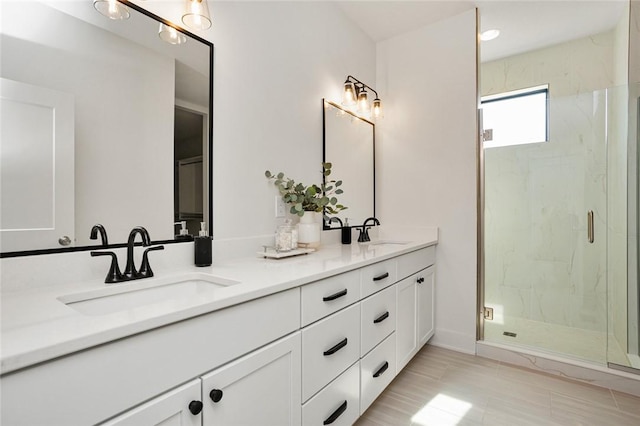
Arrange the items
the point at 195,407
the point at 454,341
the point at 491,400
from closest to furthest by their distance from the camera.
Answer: the point at 195,407 < the point at 491,400 < the point at 454,341

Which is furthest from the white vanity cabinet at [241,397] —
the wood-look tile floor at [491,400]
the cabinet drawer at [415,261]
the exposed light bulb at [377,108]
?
the exposed light bulb at [377,108]

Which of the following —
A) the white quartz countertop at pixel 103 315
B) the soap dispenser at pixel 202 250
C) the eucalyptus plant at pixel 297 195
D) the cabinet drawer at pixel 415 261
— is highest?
the eucalyptus plant at pixel 297 195

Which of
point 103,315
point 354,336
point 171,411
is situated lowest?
point 354,336

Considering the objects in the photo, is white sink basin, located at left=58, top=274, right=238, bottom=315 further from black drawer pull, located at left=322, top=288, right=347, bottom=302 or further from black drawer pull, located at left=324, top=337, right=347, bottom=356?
black drawer pull, located at left=324, top=337, right=347, bottom=356

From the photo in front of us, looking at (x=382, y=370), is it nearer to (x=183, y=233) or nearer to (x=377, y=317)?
(x=377, y=317)

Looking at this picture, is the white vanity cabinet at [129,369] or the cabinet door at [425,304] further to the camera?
the cabinet door at [425,304]

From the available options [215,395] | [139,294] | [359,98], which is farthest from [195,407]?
[359,98]

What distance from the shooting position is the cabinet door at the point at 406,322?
1.86m

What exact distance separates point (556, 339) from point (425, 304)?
1.01 metres

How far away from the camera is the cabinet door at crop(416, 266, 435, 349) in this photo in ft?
7.14

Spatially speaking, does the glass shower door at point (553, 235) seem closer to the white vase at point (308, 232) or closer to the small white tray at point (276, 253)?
the white vase at point (308, 232)

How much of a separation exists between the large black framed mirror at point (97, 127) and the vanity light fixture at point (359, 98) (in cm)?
117

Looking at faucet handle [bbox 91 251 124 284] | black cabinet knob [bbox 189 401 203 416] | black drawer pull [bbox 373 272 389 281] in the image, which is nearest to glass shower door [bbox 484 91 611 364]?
black drawer pull [bbox 373 272 389 281]

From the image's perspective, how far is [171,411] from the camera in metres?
0.72
